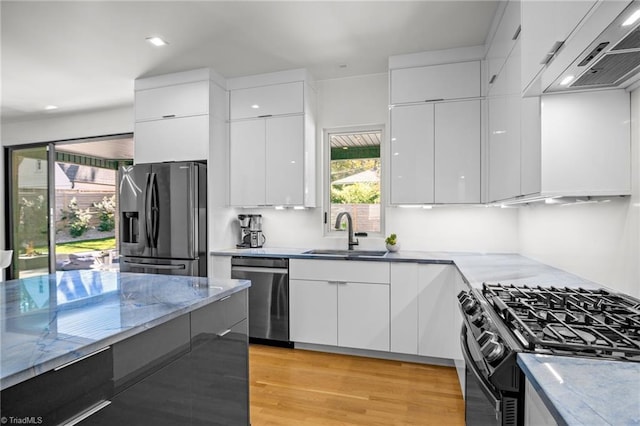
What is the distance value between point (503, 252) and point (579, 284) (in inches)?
59.4

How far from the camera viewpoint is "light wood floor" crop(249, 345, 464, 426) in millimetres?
2152

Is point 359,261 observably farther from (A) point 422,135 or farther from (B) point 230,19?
(B) point 230,19

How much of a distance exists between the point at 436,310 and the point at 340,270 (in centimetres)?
86

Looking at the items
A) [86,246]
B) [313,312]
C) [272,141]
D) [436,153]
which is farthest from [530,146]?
[86,246]

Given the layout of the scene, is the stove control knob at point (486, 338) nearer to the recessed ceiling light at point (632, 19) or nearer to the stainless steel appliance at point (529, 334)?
the stainless steel appliance at point (529, 334)

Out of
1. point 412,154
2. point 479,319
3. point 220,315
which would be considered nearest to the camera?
point 479,319

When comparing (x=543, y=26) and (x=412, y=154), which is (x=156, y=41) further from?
(x=543, y=26)

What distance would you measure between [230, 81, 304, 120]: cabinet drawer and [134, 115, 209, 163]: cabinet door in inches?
16.0

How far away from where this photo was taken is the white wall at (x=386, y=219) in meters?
3.22

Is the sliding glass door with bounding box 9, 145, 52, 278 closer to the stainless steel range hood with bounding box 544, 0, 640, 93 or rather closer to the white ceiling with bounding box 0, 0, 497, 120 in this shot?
the white ceiling with bounding box 0, 0, 497, 120

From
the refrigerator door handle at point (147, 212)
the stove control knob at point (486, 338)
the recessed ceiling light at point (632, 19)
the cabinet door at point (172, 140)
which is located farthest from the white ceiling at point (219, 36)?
the stove control knob at point (486, 338)

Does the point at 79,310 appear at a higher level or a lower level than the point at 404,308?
higher

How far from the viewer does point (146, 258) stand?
335 cm

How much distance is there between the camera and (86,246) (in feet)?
17.3
